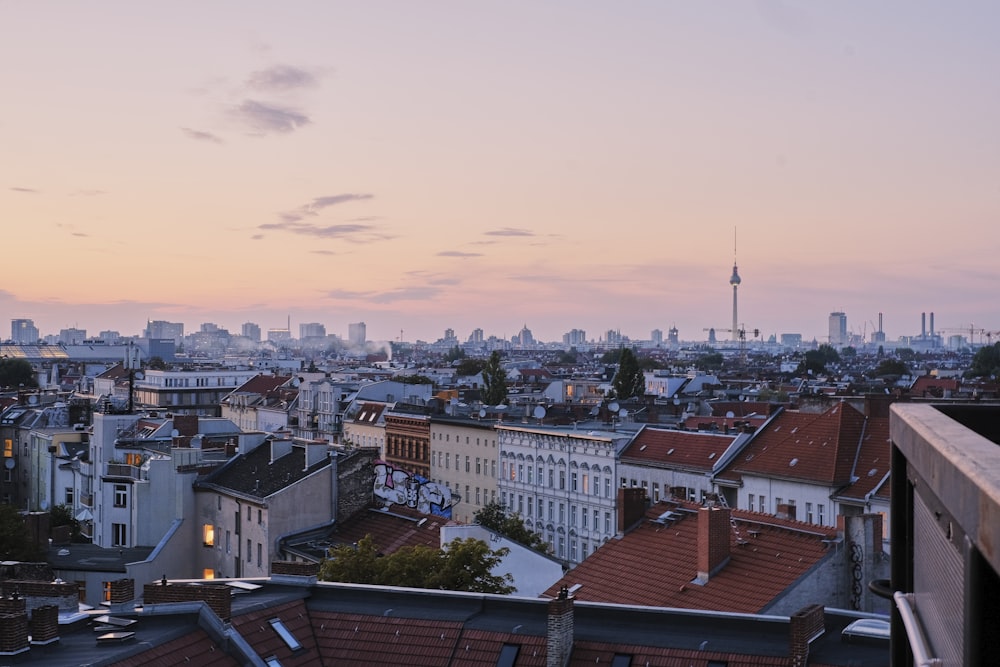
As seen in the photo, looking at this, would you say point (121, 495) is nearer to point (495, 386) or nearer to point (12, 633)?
point (12, 633)

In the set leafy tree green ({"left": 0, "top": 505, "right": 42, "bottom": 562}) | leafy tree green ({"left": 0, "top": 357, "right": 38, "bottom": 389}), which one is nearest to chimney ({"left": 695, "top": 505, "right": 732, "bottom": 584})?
leafy tree green ({"left": 0, "top": 505, "right": 42, "bottom": 562})

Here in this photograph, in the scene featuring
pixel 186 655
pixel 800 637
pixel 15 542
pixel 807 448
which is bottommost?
pixel 15 542

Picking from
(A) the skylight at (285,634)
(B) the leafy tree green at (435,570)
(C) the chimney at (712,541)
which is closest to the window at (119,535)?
(B) the leafy tree green at (435,570)

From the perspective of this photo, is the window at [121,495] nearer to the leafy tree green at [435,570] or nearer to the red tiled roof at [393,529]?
the red tiled roof at [393,529]

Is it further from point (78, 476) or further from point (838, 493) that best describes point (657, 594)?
point (78, 476)

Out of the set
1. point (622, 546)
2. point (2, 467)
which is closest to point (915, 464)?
point (622, 546)

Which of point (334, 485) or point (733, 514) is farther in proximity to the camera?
point (334, 485)

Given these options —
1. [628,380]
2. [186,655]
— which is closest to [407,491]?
[186,655]
